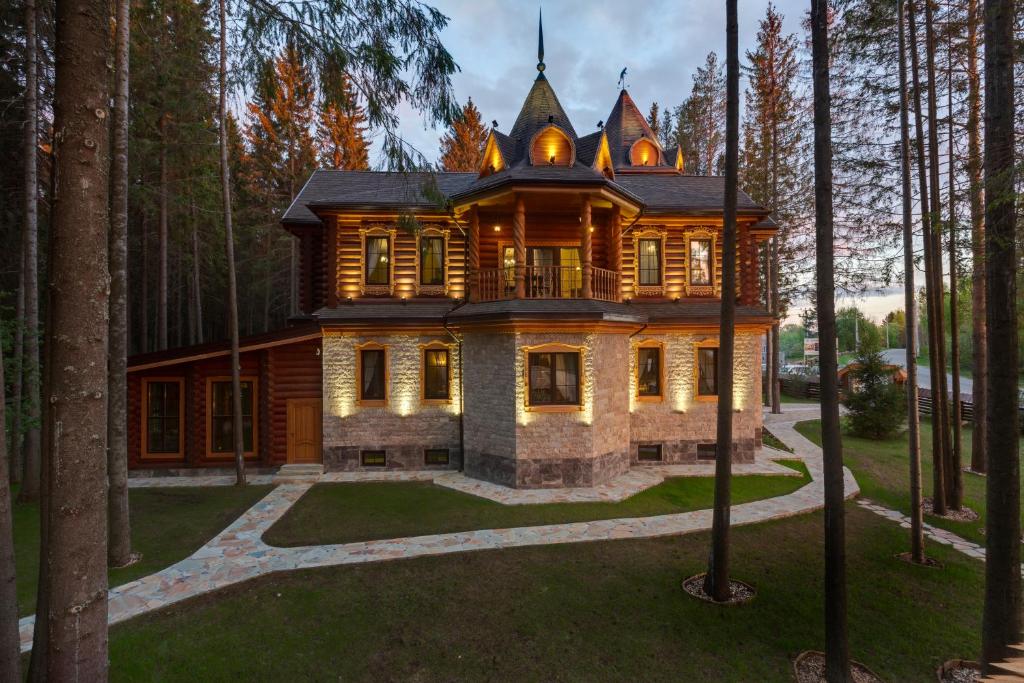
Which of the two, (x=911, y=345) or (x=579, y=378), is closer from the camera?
(x=911, y=345)

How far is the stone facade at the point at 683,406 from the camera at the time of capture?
12898 mm

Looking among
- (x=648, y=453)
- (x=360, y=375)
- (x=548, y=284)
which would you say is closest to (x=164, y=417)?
(x=360, y=375)

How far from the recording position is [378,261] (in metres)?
12.8

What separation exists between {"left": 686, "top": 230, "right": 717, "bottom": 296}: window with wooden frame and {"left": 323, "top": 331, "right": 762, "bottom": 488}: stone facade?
1715 mm

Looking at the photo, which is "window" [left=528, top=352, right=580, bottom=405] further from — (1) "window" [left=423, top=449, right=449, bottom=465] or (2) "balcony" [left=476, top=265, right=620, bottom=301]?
(1) "window" [left=423, top=449, right=449, bottom=465]

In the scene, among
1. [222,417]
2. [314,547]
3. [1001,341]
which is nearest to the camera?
[1001,341]

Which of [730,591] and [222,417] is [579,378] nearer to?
[730,591]

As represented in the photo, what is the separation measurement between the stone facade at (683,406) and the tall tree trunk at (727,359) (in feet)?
22.6

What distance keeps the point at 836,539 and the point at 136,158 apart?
20562 mm

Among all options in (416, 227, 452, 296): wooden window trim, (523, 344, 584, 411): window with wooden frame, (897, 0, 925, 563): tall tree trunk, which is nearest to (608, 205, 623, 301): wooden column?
(523, 344, 584, 411): window with wooden frame

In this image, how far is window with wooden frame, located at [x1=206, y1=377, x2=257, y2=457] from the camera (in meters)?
12.1

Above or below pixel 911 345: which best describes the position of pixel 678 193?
above

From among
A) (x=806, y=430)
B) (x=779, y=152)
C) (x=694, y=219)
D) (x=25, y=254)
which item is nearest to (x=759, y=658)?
(x=694, y=219)

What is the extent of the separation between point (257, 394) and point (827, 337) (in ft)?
44.0
